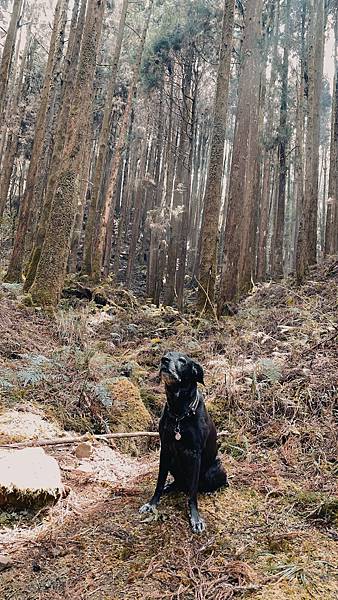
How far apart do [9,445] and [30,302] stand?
458cm

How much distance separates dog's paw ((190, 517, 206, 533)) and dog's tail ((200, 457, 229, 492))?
0.38 m

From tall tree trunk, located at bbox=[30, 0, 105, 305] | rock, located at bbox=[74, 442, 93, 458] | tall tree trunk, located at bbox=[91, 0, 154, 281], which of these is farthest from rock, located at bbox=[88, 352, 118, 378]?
tall tree trunk, located at bbox=[91, 0, 154, 281]

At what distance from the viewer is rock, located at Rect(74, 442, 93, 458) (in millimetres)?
3432

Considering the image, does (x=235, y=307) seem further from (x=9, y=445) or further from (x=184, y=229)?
(x=184, y=229)

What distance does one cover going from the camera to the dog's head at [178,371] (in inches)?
93.7

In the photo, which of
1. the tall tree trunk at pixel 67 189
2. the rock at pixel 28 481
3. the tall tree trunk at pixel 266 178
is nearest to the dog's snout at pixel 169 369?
the rock at pixel 28 481

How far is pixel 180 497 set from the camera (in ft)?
9.11

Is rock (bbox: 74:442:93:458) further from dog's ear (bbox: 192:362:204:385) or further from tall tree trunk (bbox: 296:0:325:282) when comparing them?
tall tree trunk (bbox: 296:0:325:282)

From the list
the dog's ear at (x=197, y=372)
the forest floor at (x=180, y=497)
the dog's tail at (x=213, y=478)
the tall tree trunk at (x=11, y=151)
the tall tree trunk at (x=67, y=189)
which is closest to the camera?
the forest floor at (x=180, y=497)

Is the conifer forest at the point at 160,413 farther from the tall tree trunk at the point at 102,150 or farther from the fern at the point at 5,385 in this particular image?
the tall tree trunk at the point at 102,150

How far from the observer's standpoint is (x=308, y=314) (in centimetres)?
652

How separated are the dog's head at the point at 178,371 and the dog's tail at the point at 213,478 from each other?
652mm

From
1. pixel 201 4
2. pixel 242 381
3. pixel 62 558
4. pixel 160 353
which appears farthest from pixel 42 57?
pixel 62 558

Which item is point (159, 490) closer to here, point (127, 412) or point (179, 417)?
point (179, 417)
